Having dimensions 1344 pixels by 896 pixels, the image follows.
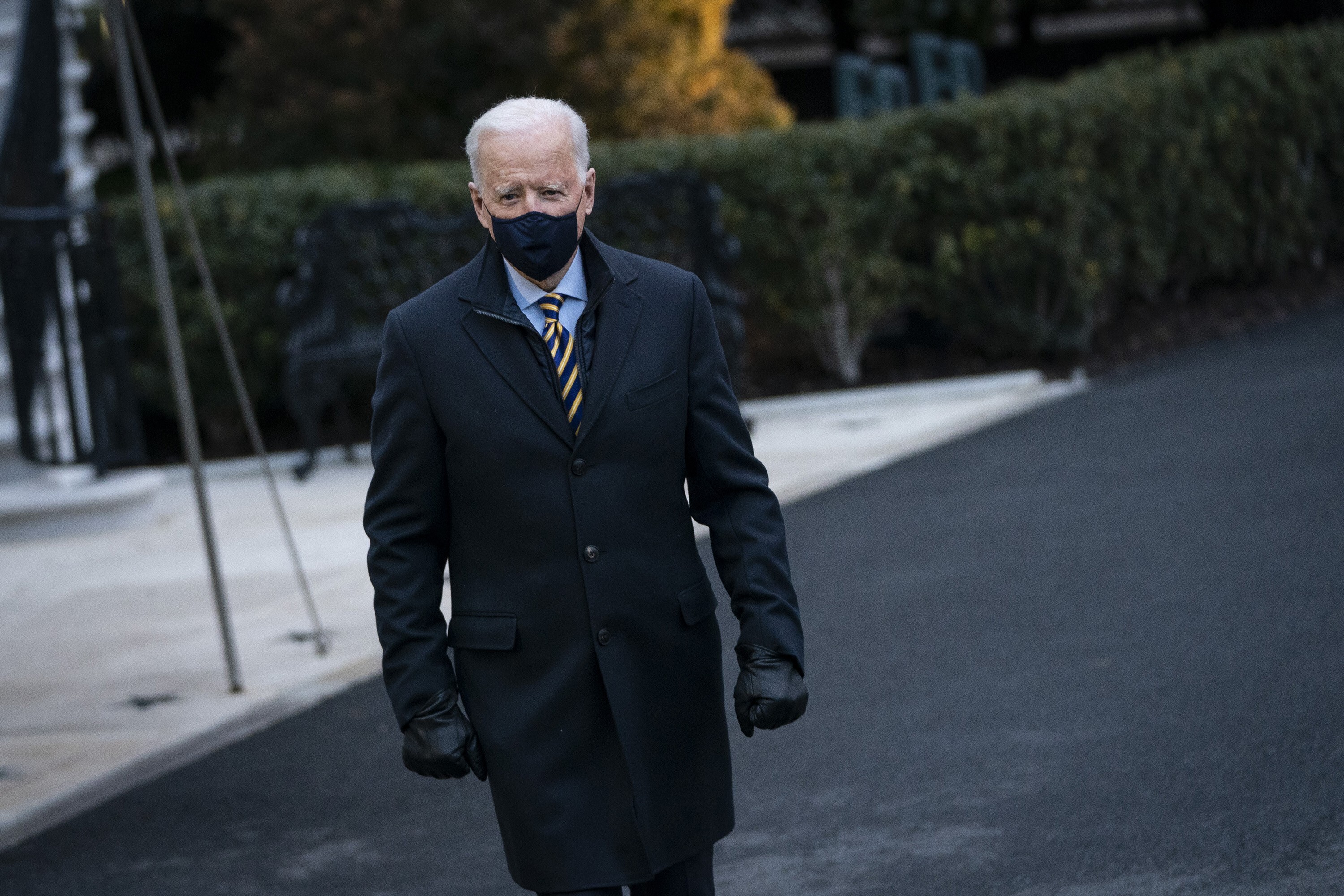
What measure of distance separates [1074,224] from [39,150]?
699 cm

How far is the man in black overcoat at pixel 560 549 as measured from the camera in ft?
9.70

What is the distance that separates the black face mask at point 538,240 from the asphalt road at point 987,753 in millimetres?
2056

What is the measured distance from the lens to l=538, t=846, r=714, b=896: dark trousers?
3102mm

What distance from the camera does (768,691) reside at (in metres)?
2.96

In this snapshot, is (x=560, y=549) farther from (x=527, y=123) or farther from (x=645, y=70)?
(x=645, y=70)

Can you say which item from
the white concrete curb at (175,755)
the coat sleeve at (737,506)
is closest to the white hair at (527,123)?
the coat sleeve at (737,506)

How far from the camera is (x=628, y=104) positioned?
618 inches

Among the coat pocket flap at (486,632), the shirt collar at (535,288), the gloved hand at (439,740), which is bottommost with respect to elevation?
the gloved hand at (439,740)

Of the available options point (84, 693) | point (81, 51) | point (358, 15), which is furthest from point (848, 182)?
point (84, 693)

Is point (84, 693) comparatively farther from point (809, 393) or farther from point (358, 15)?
point (358, 15)

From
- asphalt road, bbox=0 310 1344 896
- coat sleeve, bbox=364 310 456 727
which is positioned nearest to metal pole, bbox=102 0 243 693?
asphalt road, bbox=0 310 1344 896

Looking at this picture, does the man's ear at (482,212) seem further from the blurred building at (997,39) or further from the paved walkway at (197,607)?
the blurred building at (997,39)

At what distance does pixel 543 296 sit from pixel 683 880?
104cm

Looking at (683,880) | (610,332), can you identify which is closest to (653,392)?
(610,332)
